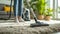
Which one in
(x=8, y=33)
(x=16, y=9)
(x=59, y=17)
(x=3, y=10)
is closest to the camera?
(x=8, y=33)

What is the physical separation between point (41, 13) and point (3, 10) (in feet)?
3.76

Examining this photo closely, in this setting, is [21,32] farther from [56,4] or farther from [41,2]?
[56,4]

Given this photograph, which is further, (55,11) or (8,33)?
(55,11)

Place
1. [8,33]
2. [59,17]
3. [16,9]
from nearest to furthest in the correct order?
[8,33] < [16,9] < [59,17]

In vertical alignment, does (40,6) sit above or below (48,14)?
above

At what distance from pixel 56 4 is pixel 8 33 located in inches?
132

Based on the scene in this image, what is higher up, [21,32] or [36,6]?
[36,6]

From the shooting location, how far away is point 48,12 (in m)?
4.75

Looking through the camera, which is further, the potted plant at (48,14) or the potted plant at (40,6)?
the potted plant at (40,6)

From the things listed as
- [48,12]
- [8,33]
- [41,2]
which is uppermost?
[41,2]

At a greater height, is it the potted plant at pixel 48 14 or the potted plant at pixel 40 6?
the potted plant at pixel 40 6

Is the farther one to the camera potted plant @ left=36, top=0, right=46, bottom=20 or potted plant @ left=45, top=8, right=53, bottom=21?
potted plant @ left=36, top=0, right=46, bottom=20

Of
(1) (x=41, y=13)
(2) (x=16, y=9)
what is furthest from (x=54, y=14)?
(2) (x=16, y=9)

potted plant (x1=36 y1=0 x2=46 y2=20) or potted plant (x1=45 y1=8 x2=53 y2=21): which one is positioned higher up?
potted plant (x1=36 y1=0 x2=46 y2=20)
